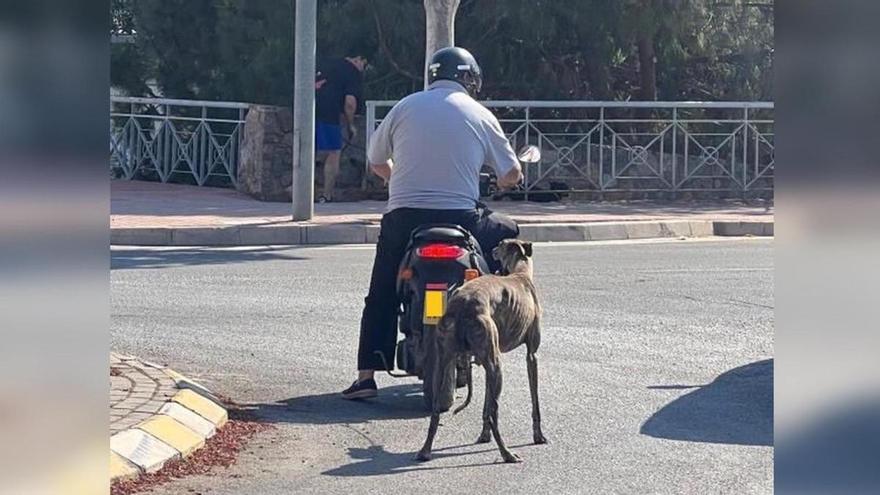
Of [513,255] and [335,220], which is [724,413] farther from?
[335,220]

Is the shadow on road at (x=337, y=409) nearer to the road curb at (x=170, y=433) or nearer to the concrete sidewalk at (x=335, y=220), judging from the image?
the road curb at (x=170, y=433)

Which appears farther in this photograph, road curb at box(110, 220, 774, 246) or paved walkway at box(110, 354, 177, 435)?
road curb at box(110, 220, 774, 246)

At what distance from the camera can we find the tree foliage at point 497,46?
21859mm

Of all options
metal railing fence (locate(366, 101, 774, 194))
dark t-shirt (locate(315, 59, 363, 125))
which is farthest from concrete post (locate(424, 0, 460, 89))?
metal railing fence (locate(366, 101, 774, 194))

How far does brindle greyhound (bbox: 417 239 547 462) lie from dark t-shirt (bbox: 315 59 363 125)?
11.7m

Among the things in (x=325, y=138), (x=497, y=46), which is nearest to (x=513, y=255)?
(x=325, y=138)

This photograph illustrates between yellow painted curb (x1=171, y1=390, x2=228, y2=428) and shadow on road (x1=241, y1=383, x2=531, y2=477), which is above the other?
yellow painted curb (x1=171, y1=390, x2=228, y2=428)

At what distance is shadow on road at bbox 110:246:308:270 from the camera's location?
13.9m

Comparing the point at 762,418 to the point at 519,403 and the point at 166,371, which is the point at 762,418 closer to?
the point at 519,403

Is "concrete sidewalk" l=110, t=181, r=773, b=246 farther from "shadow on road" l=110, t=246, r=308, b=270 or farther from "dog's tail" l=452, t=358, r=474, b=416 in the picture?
"dog's tail" l=452, t=358, r=474, b=416

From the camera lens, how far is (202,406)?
24.5 feet

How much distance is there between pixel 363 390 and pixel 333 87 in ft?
36.4

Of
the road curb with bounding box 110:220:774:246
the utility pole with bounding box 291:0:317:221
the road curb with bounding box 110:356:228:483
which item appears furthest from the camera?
the utility pole with bounding box 291:0:317:221

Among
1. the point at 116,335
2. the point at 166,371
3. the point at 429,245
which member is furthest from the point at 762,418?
the point at 116,335
